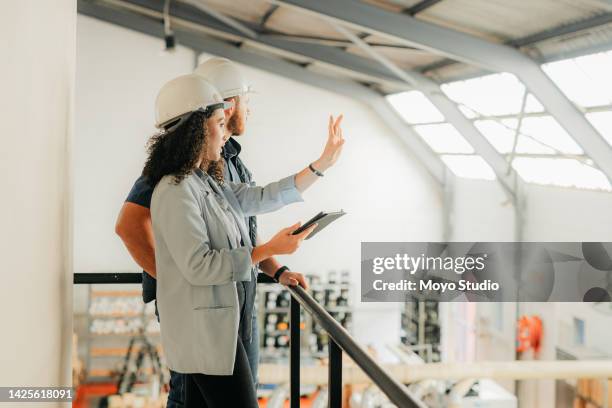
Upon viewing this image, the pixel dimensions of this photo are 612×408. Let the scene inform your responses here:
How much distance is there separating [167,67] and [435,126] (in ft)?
11.8

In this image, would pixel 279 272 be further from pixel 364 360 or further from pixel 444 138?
pixel 444 138

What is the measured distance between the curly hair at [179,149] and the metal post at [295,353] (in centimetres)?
43

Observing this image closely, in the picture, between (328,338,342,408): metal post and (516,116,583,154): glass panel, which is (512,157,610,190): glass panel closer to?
(516,116,583,154): glass panel

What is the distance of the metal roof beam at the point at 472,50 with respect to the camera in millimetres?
5250

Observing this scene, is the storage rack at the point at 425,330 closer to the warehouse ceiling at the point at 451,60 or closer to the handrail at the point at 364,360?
the warehouse ceiling at the point at 451,60

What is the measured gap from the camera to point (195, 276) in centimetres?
132

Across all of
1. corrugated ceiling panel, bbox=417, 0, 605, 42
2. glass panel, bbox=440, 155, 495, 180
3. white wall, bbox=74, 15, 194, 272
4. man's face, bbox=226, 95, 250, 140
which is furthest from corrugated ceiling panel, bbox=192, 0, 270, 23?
man's face, bbox=226, 95, 250, 140

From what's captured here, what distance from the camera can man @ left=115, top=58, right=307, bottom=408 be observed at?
5.01ft

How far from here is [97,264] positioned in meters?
8.64

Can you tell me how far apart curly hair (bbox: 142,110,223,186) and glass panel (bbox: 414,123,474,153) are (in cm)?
727

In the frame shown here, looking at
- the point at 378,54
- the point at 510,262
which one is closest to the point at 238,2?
the point at 378,54

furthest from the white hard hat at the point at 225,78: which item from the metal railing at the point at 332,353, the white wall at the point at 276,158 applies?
the white wall at the point at 276,158

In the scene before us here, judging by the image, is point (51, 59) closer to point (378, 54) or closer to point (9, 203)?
point (9, 203)

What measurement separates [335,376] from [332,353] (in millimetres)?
41
